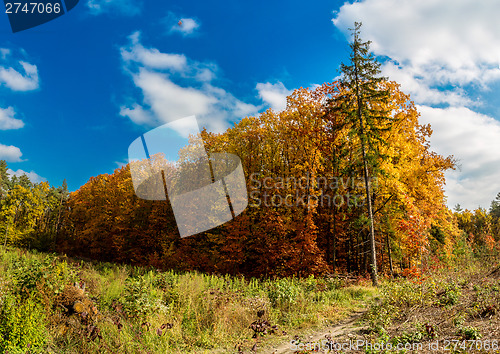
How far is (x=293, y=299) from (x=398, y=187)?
920 cm

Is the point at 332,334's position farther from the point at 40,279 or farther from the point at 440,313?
the point at 40,279

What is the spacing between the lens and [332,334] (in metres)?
6.43

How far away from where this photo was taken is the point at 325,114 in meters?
16.9

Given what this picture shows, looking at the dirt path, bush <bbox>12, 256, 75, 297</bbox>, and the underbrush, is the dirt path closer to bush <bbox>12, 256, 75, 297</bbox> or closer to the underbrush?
the underbrush

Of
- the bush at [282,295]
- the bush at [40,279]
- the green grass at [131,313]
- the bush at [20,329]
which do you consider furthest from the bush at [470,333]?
the bush at [40,279]

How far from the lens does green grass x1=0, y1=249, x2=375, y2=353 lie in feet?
16.6

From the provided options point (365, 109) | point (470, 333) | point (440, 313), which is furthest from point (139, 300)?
point (365, 109)

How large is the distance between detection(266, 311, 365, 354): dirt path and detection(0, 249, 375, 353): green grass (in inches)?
15.0

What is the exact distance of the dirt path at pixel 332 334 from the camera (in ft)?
18.9

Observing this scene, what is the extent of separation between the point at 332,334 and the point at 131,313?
4.45 m

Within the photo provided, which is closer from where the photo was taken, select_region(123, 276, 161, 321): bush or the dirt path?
the dirt path

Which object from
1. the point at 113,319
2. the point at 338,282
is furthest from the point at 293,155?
the point at 113,319

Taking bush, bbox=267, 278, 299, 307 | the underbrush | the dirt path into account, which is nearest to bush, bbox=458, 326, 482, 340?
the underbrush

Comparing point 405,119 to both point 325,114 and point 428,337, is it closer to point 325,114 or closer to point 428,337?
point 325,114
